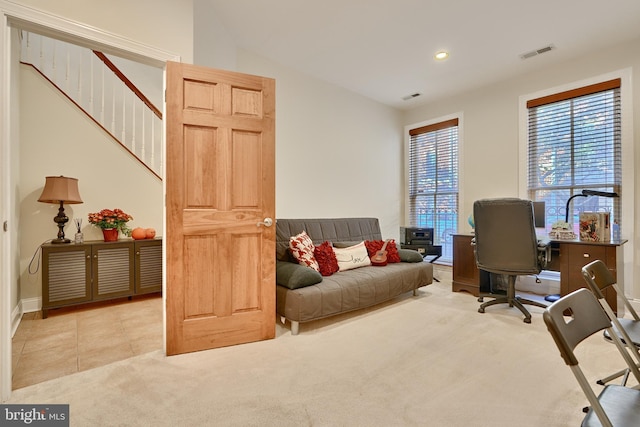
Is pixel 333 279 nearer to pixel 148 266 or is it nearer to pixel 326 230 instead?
pixel 326 230

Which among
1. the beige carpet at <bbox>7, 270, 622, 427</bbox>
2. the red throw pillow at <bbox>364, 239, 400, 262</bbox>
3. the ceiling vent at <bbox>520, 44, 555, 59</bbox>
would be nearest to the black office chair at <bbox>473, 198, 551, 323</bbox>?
the beige carpet at <bbox>7, 270, 622, 427</bbox>

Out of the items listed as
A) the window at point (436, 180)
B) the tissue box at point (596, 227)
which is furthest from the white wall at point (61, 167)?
the tissue box at point (596, 227)

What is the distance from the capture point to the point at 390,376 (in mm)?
1932

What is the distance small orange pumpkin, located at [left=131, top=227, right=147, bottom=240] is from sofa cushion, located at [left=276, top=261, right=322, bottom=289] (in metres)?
1.84

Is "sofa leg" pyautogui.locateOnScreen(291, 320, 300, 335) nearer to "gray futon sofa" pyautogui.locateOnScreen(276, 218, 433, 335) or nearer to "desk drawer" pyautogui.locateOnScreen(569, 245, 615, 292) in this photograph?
"gray futon sofa" pyautogui.locateOnScreen(276, 218, 433, 335)

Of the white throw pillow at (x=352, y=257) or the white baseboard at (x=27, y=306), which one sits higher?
the white throw pillow at (x=352, y=257)

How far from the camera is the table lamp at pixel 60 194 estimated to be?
3.01 m

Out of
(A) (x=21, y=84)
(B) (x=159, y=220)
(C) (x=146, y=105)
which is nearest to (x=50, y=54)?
(A) (x=21, y=84)

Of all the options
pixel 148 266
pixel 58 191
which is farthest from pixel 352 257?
pixel 58 191

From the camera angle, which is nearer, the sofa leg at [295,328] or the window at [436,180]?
the sofa leg at [295,328]

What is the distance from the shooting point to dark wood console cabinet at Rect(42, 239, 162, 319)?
298 cm

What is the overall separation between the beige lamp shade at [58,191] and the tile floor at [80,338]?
3.72 feet

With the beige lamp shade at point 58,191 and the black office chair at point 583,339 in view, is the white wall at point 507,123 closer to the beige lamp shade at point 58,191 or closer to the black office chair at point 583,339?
the black office chair at point 583,339

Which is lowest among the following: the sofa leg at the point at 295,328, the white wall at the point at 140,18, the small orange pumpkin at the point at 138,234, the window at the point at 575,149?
the sofa leg at the point at 295,328
